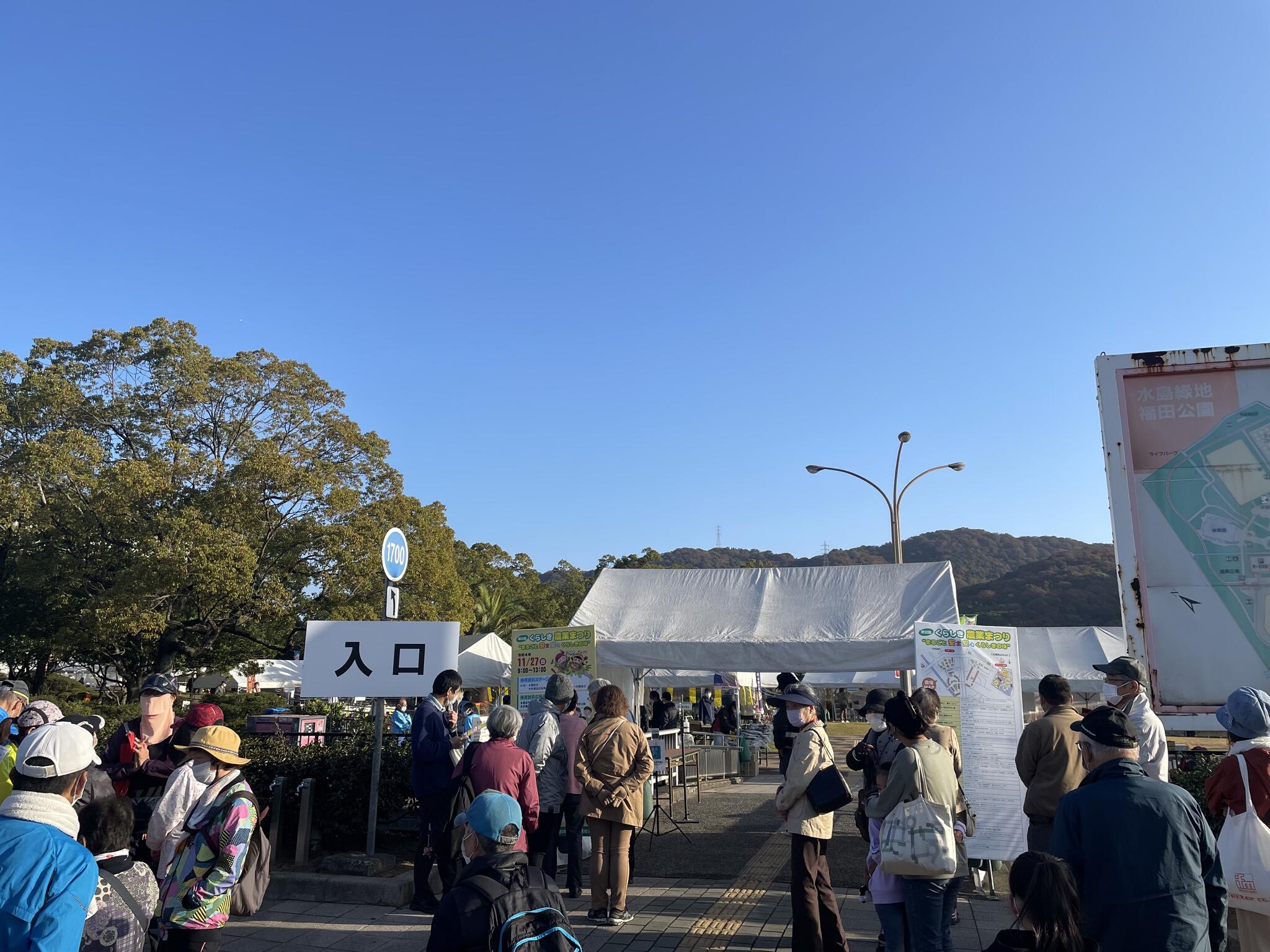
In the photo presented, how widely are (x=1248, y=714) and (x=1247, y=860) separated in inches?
26.4

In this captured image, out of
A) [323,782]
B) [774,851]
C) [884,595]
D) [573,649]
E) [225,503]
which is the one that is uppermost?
[225,503]

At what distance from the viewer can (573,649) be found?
10.1 metres

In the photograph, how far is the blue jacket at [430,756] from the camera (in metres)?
6.50

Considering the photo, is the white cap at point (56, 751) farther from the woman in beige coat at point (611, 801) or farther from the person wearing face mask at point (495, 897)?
the woman in beige coat at point (611, 801)

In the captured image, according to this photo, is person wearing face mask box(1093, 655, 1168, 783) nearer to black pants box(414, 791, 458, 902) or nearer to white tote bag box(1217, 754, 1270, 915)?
white tote bag box(1217, 754, 1270, 915)

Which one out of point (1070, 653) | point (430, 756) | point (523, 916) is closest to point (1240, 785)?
point (523, 916)

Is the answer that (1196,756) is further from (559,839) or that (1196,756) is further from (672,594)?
(672,594)

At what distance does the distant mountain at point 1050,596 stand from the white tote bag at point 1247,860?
73663 millimetres

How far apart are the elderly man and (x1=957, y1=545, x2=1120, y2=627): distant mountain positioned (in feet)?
245

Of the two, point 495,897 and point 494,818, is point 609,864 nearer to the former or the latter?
point 494,818

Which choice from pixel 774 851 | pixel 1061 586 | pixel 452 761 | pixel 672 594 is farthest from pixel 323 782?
pixel 1061 586

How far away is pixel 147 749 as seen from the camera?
202 inches

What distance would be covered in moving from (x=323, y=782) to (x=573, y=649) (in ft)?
10.2

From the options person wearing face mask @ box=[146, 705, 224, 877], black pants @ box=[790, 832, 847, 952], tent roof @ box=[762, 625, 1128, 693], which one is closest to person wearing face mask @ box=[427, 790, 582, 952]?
person wearing face mask @ box=[146, 705, 224, 877]
